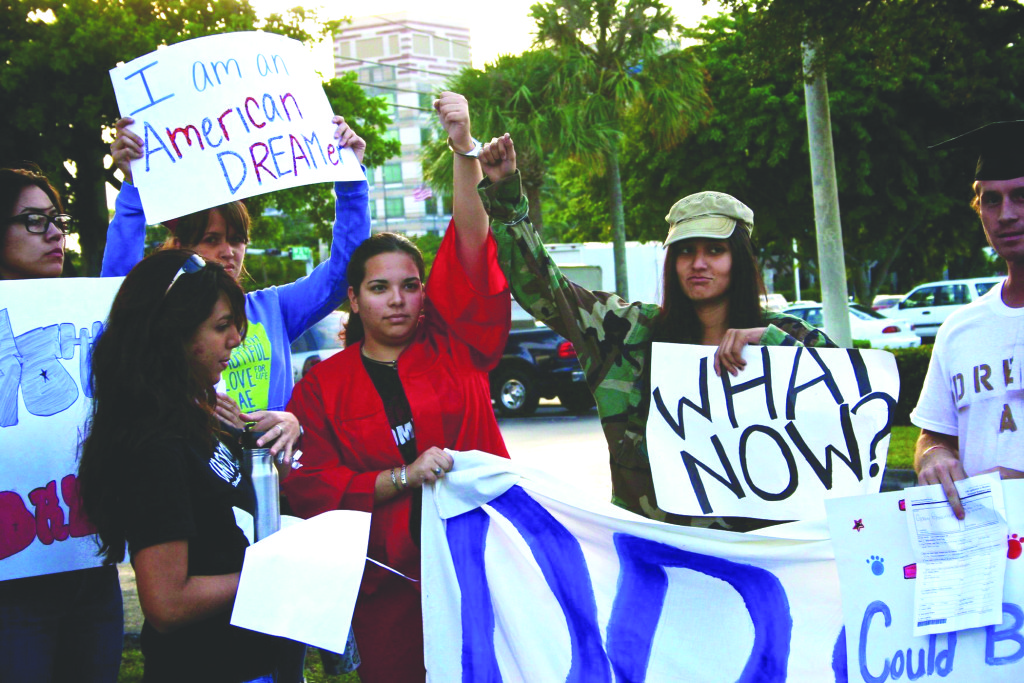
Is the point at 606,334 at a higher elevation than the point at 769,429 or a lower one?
higher

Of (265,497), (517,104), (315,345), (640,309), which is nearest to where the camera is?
(265,497)

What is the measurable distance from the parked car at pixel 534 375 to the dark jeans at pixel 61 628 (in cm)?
1213

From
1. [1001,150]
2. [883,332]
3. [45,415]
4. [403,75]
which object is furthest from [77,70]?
[403,75]

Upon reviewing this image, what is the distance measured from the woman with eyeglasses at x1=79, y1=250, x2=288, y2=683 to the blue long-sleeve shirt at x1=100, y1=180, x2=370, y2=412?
77 cm

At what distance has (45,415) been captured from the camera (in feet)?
8.46

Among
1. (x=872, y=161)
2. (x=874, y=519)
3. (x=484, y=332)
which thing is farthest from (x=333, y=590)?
(x=872, y=161)

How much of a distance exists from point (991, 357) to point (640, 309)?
3.06ft

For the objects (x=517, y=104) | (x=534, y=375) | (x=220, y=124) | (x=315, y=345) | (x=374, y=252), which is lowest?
(x=534, y=375)

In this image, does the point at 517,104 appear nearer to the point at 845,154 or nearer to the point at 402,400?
the point at 845,154

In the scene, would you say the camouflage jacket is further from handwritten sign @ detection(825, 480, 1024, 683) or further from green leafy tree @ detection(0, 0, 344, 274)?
green leafy tree @ detection(0, 0, 344, 274)

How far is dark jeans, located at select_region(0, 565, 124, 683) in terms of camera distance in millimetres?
2352

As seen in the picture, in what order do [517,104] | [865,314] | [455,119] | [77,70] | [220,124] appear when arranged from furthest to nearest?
[865,314] < [517,104] < [77,70] < [220,124] < [455,119]

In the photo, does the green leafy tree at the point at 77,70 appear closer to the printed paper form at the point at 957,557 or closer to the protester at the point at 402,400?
the protester at the point at 402,400

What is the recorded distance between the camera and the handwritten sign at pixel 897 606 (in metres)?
2.43
